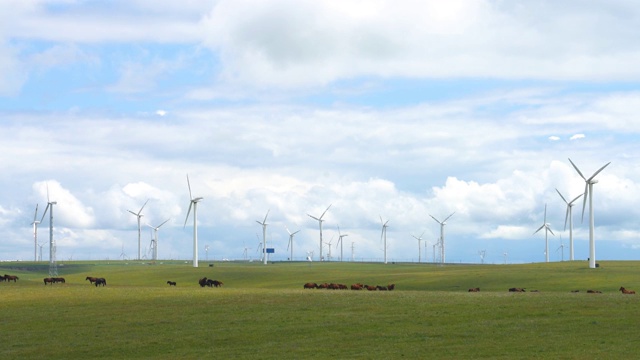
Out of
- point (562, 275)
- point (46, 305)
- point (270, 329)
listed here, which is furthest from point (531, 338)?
point (562, 275)

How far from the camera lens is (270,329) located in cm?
4712

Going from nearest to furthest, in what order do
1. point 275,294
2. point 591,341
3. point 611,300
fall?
point 591,341 → point 611,300 → point 275,294

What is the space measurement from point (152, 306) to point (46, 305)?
8.05 metres

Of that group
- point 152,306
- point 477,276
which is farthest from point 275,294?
point 477,276

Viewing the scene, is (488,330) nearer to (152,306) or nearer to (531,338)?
(531,338)

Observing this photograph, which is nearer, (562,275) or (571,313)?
(571,313)

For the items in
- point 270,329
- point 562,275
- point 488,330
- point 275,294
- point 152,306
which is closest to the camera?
point 488,330

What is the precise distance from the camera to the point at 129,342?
44500 mm

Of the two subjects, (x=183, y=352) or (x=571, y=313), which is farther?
(x=571, y=313)

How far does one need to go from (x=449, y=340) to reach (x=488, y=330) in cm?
330

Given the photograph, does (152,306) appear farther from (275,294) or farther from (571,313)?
(571,313)

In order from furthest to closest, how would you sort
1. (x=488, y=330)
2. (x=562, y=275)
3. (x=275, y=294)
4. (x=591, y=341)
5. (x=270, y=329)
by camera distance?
1. (x=562, y=275)
2. (x=275, y=294)
3. (x=270, y=329)
4. (x=488, y=330)
5. (x=591, y=341)

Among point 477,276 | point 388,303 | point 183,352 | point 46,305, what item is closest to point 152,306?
point 46,305

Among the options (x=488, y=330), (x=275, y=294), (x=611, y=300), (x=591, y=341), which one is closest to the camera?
(x=591, y=341)
